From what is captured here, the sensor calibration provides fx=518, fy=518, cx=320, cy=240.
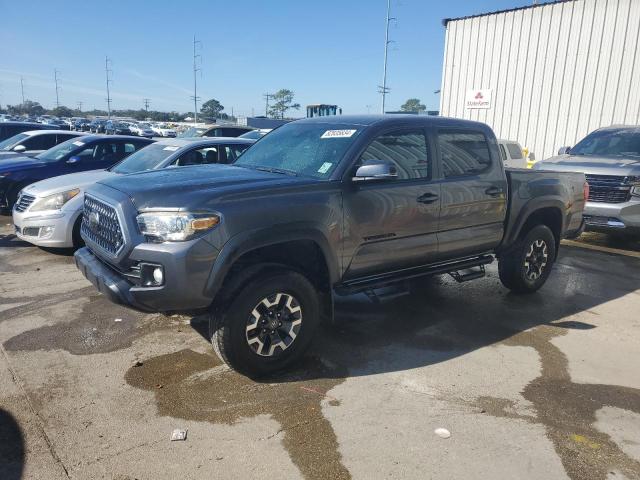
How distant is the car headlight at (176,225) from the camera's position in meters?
3.35

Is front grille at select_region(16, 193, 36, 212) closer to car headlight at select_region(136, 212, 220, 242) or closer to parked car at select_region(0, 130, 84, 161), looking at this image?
car headlight at select_region(136, 212, 220, 242)

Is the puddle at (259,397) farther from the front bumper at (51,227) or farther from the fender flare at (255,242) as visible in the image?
the front bumper at (51,227)

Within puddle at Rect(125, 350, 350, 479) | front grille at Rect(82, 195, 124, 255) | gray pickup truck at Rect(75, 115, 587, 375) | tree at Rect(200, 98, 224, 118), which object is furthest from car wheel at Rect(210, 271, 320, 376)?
tree at Rect(200, 98, 224, 118)

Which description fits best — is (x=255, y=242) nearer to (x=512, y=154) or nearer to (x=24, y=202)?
(x=24, y=202)

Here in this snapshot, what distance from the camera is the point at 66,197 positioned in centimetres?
671

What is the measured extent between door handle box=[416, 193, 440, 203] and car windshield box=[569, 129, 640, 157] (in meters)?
6.48

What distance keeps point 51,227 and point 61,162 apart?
101 inches

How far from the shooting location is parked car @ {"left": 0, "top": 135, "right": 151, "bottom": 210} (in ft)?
27.9

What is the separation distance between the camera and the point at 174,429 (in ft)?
10.3

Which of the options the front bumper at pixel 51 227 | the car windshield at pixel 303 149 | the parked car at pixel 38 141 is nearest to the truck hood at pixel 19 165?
the front bumper at pixel 51 227

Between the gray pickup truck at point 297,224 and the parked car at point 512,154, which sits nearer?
the gray pickup truck at point 297,224

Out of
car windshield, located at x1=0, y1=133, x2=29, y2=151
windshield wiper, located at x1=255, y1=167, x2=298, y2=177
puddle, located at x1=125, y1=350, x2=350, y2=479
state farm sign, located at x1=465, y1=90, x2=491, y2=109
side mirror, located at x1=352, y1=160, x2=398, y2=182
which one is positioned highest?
state farm sign, located at x1=465, y1=90, x2=491, y2=109

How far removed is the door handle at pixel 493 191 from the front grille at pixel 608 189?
14.2ft

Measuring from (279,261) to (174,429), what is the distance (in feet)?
4.53
